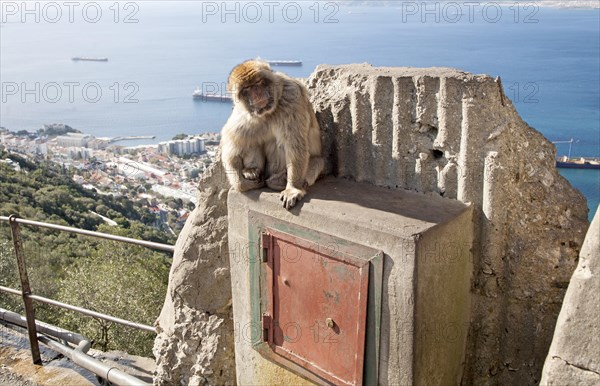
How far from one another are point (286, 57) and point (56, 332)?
71.4ft

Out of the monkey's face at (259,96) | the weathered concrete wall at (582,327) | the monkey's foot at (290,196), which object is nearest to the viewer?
the weathered concrete wall at (582,327)

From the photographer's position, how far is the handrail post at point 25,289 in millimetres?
3727

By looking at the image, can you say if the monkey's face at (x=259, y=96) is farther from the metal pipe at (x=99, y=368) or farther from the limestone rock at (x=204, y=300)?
the metal pipe at (x=99, y=368)

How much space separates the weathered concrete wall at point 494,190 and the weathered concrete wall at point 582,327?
2.64ft

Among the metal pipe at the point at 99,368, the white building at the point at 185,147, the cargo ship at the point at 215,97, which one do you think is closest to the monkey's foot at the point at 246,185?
→ the cargo ship at the point at 215,97

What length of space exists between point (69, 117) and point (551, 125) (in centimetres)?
3348

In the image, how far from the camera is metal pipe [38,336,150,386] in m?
3.62

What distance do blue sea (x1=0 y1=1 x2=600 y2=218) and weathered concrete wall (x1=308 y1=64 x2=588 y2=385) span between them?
1.15 ft

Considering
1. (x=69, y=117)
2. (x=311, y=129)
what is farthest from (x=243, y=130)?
(x=69, y=117)

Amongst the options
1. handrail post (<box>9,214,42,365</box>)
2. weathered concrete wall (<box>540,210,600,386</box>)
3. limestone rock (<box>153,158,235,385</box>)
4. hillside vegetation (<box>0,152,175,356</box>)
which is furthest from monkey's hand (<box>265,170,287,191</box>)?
hillside vegetation (<box>0,152,175,356</box>)

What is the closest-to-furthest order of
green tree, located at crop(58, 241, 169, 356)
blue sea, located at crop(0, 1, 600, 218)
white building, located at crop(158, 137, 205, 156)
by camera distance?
blue sea, located at crop(0, 1, 600, 218) → green tree, located at crop(58, 241, 169, 356) → white building, located at crop(158, 137, 205, 156)

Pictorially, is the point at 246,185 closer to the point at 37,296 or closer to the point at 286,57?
the point at 37,296

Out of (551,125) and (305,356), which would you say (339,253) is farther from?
(551,125)

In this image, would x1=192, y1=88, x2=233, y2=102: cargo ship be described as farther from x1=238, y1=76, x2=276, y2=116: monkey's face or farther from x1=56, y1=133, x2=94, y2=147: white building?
x1=56, y1=133, x2=94, y2=147: white building
